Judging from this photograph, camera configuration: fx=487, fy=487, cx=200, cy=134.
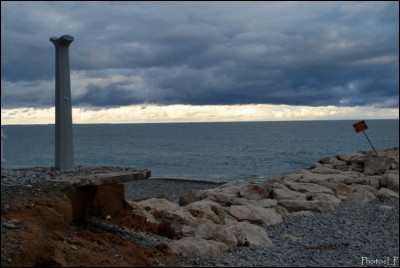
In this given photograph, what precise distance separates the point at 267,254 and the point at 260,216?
3.72 metres

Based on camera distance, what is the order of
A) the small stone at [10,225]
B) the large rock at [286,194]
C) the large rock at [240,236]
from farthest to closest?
the large rock at [286,194]
the large rock at [240,236]
the small stone at [10,225]

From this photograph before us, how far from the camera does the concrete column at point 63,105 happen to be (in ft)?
33.1

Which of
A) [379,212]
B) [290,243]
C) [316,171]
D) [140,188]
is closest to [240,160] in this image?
[140,188]

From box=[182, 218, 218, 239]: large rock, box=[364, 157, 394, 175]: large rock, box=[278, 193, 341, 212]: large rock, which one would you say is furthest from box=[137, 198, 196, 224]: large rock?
box=[364, 157, 394, 175]: large rock

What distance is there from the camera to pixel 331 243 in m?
9.83

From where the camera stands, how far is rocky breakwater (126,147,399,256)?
9391mm

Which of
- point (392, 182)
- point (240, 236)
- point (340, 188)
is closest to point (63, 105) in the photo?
point (240, 236)

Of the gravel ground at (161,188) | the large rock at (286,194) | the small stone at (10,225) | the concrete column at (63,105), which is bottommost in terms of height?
the gravel ground at (161,188)

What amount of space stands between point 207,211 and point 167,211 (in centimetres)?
111

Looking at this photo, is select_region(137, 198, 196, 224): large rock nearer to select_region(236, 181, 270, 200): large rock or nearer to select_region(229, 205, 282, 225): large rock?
select_region(229, 205, 282, 225): large rock

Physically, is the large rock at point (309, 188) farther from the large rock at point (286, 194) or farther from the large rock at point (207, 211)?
the large rock at point (207, 211)

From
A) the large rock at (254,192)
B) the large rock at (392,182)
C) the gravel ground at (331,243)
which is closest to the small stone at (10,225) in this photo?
the gravel ground at (331,243)

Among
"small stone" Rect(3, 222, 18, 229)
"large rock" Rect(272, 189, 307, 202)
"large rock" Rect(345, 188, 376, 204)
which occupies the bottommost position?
"large rock" Rect(345, 188, 376, 204)

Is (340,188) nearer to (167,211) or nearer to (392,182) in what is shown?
(392,182)
